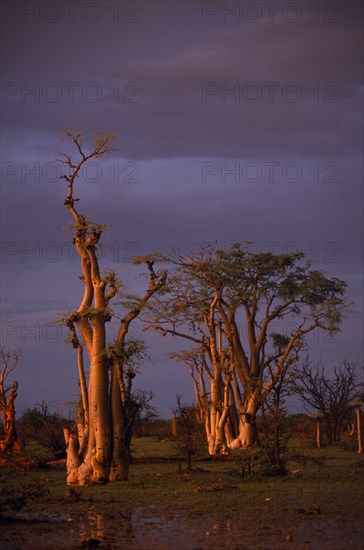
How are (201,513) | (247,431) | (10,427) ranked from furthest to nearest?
(247,431) < (10,427) < (201,513)

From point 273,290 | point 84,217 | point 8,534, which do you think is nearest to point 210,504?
point 8,534

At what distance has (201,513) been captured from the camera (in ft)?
47.4

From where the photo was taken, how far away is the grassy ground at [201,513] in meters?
11.7

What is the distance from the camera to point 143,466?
25.6 metres

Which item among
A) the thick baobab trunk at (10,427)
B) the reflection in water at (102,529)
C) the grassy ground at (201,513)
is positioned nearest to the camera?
the reflection in water at (102,529)

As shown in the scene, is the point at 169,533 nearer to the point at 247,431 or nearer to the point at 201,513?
the point at 201,513

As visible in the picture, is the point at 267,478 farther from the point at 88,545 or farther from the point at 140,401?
the point at 88,545

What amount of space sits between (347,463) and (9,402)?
37.1 ft

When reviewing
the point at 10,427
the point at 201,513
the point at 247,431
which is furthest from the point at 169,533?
the point at 247,431

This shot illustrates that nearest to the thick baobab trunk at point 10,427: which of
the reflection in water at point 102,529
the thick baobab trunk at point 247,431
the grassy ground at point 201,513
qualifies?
the grassy ground at point 201,513

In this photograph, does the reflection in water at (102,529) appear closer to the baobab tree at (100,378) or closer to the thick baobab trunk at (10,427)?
the baobab tree at (100,378)

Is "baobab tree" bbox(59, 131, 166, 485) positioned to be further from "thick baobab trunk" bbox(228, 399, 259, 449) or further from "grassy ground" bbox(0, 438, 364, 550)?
"thick baobab trunk" bbox(228, 399, 259, 449)

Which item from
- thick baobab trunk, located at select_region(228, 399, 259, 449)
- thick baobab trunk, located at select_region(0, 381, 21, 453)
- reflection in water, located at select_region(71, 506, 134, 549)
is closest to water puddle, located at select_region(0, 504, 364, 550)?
reflection in water, located at select_region(71, 506, 134, 549)

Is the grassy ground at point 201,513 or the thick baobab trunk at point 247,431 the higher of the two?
the thick baobab trunk at point 247,431
